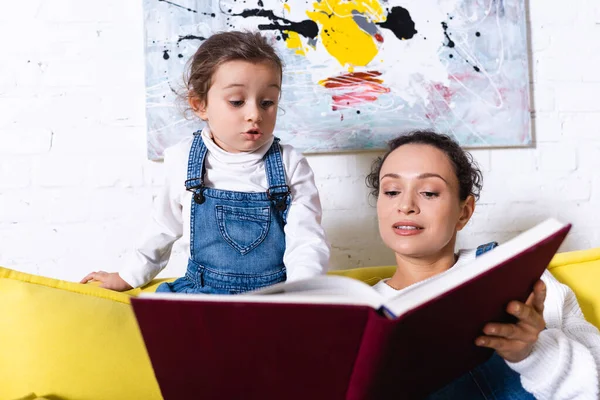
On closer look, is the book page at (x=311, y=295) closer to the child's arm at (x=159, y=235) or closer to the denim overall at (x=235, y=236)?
the denim overall at (x=235, y=236)

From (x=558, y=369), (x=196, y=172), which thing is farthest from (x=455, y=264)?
(x=196, y=172)

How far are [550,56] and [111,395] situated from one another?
6.30 feet

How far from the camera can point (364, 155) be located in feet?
7.02

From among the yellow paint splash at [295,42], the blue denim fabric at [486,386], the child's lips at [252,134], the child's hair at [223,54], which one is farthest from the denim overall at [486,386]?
the yellow paint splash at [295,42]

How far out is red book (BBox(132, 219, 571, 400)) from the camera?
730 mm

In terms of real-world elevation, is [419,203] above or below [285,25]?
below

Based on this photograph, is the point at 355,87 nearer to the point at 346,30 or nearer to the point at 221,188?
the point at 346,30

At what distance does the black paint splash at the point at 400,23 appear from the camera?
2123mm

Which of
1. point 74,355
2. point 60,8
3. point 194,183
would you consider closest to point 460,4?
point 194,183

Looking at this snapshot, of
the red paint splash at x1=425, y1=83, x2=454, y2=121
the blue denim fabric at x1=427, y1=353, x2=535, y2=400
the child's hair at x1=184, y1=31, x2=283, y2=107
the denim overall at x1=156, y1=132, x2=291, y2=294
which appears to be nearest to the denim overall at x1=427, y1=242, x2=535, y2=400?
the blue denim fabric at x1=427, y1=353, x2=535, y2=400

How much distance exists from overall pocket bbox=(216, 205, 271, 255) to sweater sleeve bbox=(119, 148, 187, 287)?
0.16 m

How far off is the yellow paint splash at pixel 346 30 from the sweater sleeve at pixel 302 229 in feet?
1.92

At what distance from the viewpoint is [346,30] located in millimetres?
2102

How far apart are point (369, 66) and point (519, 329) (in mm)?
1351
